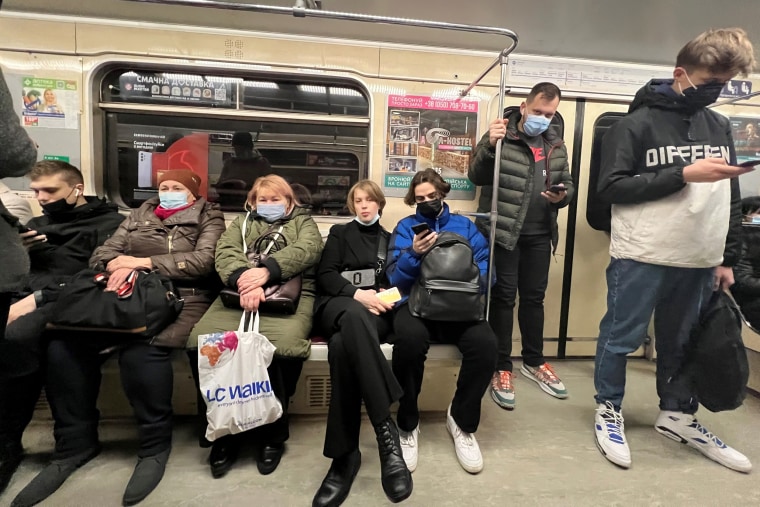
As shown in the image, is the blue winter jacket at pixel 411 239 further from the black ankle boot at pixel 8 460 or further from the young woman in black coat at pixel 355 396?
the black ankle boot at pixel 8 460

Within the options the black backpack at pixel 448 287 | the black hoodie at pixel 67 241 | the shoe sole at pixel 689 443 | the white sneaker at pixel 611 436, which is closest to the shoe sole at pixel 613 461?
the white sneaker at pixel 611 436

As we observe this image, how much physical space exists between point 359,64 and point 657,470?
10.3 feet

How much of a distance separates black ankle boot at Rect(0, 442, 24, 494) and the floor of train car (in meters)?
0.04

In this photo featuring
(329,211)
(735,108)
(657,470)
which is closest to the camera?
(657,470)

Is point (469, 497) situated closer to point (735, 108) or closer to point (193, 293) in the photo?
point (193, 293)

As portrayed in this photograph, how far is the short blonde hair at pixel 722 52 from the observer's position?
1.89 m

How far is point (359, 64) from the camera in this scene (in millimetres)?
2986

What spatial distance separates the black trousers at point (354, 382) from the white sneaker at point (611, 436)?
124 cm

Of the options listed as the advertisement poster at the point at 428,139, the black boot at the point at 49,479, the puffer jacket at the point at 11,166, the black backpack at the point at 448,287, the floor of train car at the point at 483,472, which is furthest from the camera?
the advertisement poster at the point at 428,139

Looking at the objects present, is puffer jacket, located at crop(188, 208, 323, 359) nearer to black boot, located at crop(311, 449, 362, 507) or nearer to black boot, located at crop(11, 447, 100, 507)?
black boot, located at crop(311, 449, 362, 507)

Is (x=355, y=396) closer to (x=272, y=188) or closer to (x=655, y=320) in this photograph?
(x=272, y=188)

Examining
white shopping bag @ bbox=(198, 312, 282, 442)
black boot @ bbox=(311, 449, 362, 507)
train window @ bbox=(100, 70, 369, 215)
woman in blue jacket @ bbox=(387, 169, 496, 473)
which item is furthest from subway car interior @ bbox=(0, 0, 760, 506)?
white shopping bag @ bbox=(198, 312, 282, 442)

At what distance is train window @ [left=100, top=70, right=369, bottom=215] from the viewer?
291 cm

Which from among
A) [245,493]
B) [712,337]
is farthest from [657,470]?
[245,493]
